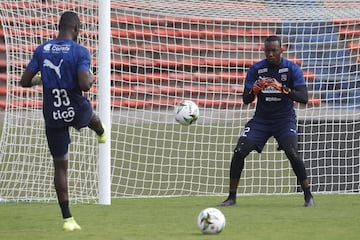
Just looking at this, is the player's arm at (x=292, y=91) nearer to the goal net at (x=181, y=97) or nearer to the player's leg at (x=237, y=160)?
the player's leg at (x=237, y=160)

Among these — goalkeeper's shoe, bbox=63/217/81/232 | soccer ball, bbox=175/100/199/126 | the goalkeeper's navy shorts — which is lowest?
goalkeeper's shoe, bbox=63/217/81/232

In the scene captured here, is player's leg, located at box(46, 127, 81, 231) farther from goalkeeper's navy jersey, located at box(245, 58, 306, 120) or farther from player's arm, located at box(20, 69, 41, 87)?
goalkeeper's navy jersey, located at box(245, 58, 306, 120)

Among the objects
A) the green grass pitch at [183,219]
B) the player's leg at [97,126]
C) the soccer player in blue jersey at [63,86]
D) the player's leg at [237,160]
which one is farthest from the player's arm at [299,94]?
the soccer player in blue jersey at [63,86]

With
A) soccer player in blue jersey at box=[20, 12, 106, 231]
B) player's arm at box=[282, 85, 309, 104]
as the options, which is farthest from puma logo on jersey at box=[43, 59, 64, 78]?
player's arm at box=[282, 85, 309, 104]

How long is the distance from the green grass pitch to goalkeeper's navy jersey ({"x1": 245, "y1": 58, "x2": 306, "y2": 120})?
930mm

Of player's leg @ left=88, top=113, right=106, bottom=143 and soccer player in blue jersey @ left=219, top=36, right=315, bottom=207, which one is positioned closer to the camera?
player's leg @ left=88, top=113, right=106, bottom=143

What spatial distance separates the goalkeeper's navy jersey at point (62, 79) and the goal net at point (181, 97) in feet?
9.88

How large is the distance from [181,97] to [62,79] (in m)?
7.17

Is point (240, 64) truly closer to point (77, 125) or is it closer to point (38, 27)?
point (38, 27)

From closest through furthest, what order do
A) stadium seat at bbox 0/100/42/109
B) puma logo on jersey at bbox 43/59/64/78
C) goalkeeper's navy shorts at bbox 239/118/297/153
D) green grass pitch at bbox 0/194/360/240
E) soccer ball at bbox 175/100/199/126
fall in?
green grass pitch at bbox 0/194/360/240
puma logo on jersey at bbox 43/59/64/78
soccer ball at bbox 175/100/199/126
goalkeeper's navy shorts at bbox 239/118/297/153
stadium seat at bbox 0/100/42/109

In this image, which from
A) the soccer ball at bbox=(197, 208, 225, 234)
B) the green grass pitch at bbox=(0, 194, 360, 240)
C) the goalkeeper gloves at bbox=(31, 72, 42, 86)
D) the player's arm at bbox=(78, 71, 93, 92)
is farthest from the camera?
the goalkeeper gloves at bbox=(31, 72, 42, 86)

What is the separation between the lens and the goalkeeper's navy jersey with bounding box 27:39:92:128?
721 centimetres

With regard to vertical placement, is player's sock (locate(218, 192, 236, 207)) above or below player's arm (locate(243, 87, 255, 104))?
below

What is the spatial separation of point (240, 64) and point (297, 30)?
144 centimetres
